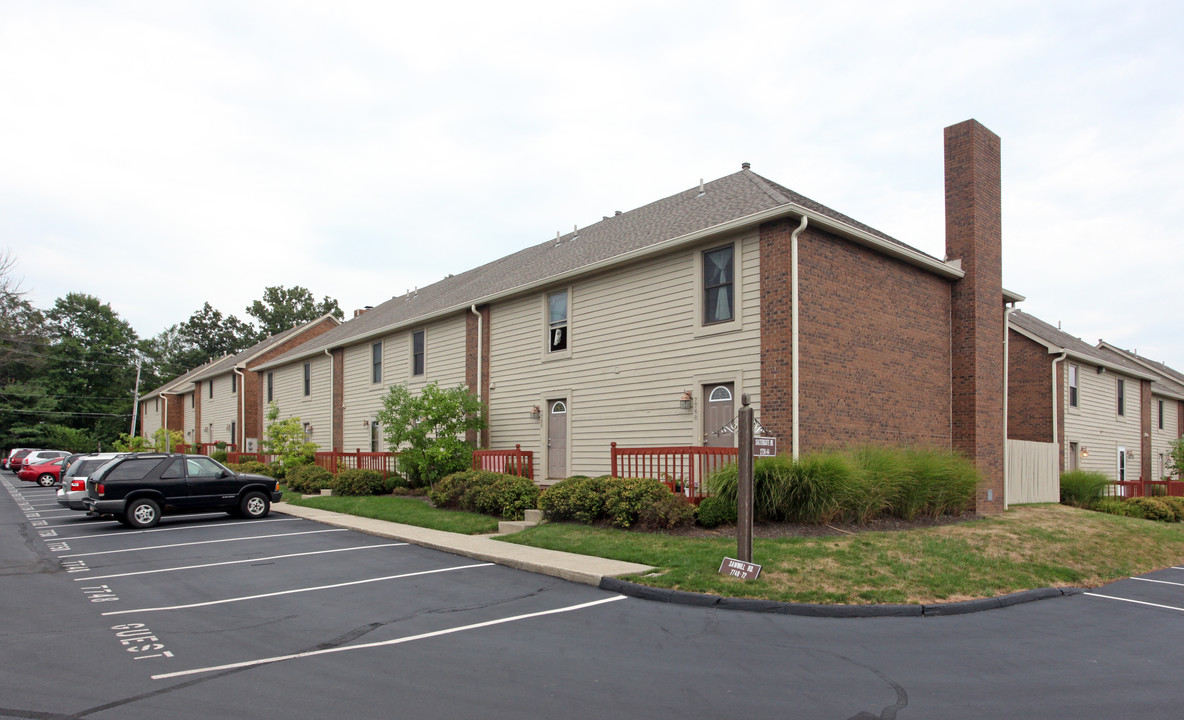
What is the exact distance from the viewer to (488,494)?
15672 millimetres

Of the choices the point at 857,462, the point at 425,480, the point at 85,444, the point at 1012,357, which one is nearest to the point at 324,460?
the point at 425,480

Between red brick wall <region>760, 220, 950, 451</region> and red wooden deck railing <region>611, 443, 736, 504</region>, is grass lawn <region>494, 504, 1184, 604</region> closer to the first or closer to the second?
red wooden deck railing <region>611, 443, 736, 504</region>

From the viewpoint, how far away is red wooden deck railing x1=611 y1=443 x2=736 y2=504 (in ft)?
42.9

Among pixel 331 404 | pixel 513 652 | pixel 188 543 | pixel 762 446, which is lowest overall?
pixel 188 543

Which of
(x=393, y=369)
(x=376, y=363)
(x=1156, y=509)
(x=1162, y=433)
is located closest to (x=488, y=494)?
(x=393, y=369)

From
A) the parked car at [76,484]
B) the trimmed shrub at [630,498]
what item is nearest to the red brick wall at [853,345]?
the trimmed shrub at [630,498]

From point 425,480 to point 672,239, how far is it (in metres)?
10.6

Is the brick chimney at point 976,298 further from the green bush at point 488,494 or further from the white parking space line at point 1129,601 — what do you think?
the green bush at point 488,494

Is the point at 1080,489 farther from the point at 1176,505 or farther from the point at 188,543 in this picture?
the point at 188,543

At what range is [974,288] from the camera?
675 inches

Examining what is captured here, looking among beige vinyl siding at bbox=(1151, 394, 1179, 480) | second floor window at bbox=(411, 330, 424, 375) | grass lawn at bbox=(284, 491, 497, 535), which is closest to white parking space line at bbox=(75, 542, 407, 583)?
grass lawn at bbox=(284, 491, 497, 535)

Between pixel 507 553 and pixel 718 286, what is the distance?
667 centimetres

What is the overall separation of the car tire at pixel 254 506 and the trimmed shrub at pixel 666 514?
1050 centimetres

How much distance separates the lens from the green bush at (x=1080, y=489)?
20625mm
